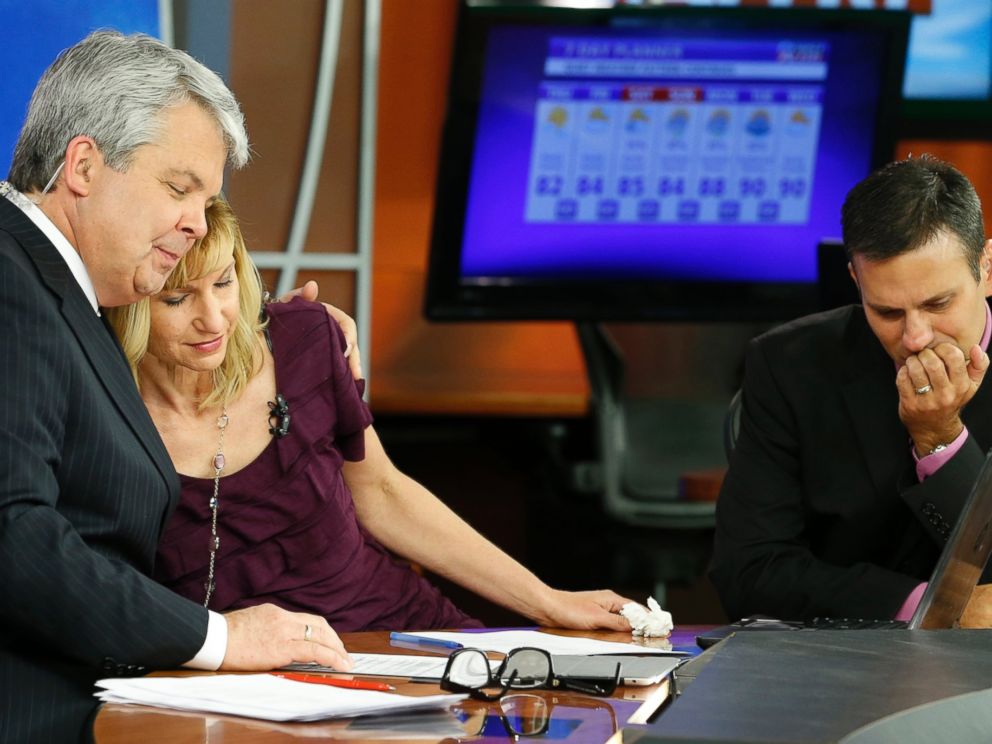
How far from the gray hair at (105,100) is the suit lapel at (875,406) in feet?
3.61

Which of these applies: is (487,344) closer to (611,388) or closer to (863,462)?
(611,388)

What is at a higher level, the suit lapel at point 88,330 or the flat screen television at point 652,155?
the flat screen television at point 652,155

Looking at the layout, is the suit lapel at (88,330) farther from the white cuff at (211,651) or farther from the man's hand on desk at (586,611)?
the man's hand on desk at (586,611)

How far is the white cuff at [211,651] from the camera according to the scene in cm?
152

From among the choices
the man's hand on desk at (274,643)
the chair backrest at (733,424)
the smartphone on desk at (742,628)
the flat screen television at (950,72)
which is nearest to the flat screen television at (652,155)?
the flat screen television at (950,72)

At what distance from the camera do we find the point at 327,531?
210 cm

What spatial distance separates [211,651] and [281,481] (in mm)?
530

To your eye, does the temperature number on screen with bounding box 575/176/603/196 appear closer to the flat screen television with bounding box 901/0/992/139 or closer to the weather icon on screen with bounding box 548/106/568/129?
the weather icon on screen with bounding box 548/106/568/129

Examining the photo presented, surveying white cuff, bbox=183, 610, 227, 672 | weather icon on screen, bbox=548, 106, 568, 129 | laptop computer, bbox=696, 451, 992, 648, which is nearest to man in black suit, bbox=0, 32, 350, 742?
white cuff, bbox=183, 610, 227, 672

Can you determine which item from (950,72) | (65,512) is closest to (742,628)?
(65,512)

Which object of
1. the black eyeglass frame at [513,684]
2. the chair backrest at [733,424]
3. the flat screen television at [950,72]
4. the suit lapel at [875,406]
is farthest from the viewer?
the flat screen television at [950,72]

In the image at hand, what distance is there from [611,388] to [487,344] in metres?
1.03

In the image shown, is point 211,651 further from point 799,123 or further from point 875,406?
point 799,123

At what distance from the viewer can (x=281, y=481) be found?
2.03 metres
